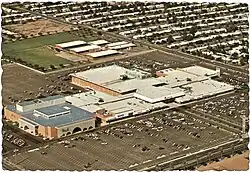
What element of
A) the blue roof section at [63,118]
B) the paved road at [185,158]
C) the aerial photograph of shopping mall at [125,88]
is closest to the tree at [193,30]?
the aerial photograph of shopping mall at [125,88]

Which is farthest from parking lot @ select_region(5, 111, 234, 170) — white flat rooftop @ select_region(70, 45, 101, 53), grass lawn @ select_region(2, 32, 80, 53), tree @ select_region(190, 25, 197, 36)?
tree @ select_region(190, 25, 197, 36)

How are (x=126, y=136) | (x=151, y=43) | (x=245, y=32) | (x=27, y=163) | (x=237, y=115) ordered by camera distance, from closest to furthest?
(x=27, y=163)
(x=126, y=136)
(x=237, y=115)
(x=151, y=43)
(x=245, y=32)

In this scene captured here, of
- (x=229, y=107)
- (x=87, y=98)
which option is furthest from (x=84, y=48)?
(x=229, y=107)

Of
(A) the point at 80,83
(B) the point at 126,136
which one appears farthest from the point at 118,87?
(B) the point at 126,136

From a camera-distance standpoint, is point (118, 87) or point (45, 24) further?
point (45, 24)

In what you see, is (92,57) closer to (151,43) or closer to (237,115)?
(151,43)

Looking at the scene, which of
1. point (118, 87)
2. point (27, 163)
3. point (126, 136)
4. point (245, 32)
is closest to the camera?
point (27, 163)

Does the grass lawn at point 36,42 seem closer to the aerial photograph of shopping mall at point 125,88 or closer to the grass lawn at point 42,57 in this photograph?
the aerial photograph of shopping mall at point 125,88
